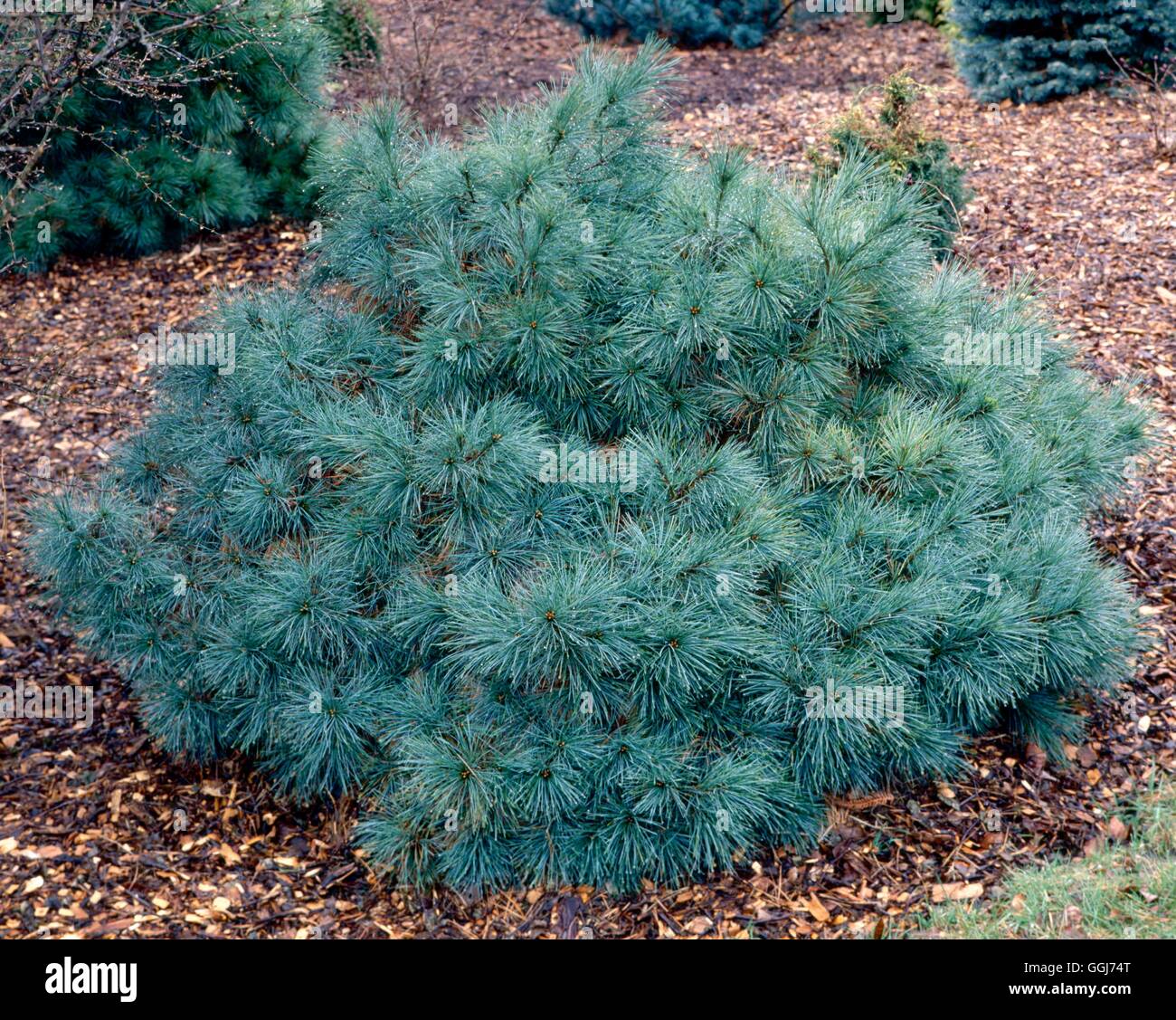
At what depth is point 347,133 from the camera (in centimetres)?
423

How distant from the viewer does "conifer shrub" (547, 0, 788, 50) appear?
931 cm

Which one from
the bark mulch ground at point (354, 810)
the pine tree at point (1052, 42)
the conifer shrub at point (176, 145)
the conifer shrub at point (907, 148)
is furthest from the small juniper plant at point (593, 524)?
the pine tree at point (1052, 42)

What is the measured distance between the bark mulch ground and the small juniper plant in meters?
0.15

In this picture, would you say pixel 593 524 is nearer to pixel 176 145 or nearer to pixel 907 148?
pixel 907 148

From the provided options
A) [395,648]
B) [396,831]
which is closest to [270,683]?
[395,648]

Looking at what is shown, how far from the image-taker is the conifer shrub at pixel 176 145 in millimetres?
6348

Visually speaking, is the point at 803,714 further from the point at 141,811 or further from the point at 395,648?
the point at 141,811

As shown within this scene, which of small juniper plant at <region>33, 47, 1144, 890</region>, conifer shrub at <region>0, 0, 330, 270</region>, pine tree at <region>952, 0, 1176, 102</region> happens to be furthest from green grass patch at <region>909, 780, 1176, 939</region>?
pine tree at <region>952, 0, 1176, 102</region>

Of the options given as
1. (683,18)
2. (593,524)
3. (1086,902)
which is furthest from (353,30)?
(1086,902)

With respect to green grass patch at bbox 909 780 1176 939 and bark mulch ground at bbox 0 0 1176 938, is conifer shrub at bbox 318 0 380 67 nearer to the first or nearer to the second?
bark mulch ground at bbox 0 0 1176 938

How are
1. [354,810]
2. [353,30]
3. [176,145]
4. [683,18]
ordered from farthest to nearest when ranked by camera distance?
[683,18] → [353,30] → [176,145] → [354,810]

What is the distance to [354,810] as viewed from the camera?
12.3ft

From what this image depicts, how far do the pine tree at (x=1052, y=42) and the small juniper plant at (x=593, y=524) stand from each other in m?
4.57

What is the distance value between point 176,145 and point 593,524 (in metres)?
4.37
